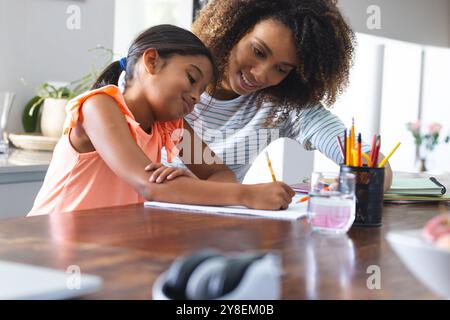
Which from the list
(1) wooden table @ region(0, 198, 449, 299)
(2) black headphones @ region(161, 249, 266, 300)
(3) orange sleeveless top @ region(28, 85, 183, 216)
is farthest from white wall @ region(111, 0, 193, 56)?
(2) black headphones @ region(161, 249, 266, 300)

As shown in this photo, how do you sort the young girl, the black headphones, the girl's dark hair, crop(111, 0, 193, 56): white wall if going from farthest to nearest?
crop(111, 0, 193, 56): white wall → the girl's dark hair → the young girl → the black headphones

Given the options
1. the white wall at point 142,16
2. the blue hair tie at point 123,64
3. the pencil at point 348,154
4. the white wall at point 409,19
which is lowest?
the pencil at point 348,154

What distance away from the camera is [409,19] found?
20.0 feet

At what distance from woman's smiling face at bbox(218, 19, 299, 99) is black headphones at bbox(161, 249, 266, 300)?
4.26 ft

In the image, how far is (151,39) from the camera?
6.21 feet

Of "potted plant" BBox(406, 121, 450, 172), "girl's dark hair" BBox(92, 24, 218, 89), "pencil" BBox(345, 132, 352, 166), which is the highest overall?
"girl's dark hair" BBox(92, 24, 218, 89)

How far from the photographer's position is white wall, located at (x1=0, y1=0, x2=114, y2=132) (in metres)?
2.92

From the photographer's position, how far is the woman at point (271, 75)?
6.59ft

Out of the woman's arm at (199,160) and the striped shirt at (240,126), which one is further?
the striped shirt at (240,126)

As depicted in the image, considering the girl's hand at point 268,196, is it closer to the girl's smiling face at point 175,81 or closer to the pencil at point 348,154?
the pencil at point 348,154

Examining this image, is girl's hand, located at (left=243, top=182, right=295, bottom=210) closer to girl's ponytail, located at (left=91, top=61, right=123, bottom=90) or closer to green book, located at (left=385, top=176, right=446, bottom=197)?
green book, located at (left=385, top=176, right=446, bottom=197)

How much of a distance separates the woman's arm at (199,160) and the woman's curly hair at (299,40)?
0.63 feet

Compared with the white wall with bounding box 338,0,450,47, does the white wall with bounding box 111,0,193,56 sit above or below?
below

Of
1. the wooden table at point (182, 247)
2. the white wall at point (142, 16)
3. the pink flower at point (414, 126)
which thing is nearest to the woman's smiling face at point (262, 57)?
the wooden table at point (182, 247)
